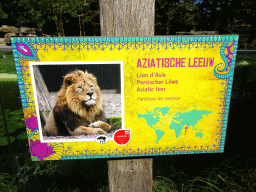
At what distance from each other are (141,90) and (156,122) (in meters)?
0.23

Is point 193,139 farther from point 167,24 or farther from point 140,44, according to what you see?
point 167,24

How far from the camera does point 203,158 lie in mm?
2662

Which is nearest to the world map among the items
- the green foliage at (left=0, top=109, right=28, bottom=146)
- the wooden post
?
the wooden post

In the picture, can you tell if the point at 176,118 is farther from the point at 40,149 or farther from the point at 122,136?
the point at 40,149

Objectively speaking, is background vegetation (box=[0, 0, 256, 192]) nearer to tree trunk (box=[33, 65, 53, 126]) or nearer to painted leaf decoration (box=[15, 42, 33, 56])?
tree trunk (box=[33, 65, 53, 126])

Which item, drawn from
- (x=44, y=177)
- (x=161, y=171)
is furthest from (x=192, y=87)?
(x=44, y=177)

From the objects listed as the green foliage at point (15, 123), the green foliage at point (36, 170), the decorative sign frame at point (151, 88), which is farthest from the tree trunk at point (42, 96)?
the green foliage at point (15, 123)

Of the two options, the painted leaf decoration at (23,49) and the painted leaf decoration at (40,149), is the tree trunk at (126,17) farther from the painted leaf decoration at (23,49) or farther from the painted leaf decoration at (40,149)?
the painted leaf decoration at (40,149)

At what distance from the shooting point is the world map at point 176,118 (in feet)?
3.60

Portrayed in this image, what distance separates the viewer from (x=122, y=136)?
3.69 ft

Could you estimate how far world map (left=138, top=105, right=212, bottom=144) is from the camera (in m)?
1.10

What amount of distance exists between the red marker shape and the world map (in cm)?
13

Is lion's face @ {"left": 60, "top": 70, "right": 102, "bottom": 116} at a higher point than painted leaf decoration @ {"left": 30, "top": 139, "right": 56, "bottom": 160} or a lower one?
higher

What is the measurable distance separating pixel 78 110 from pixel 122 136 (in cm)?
30
